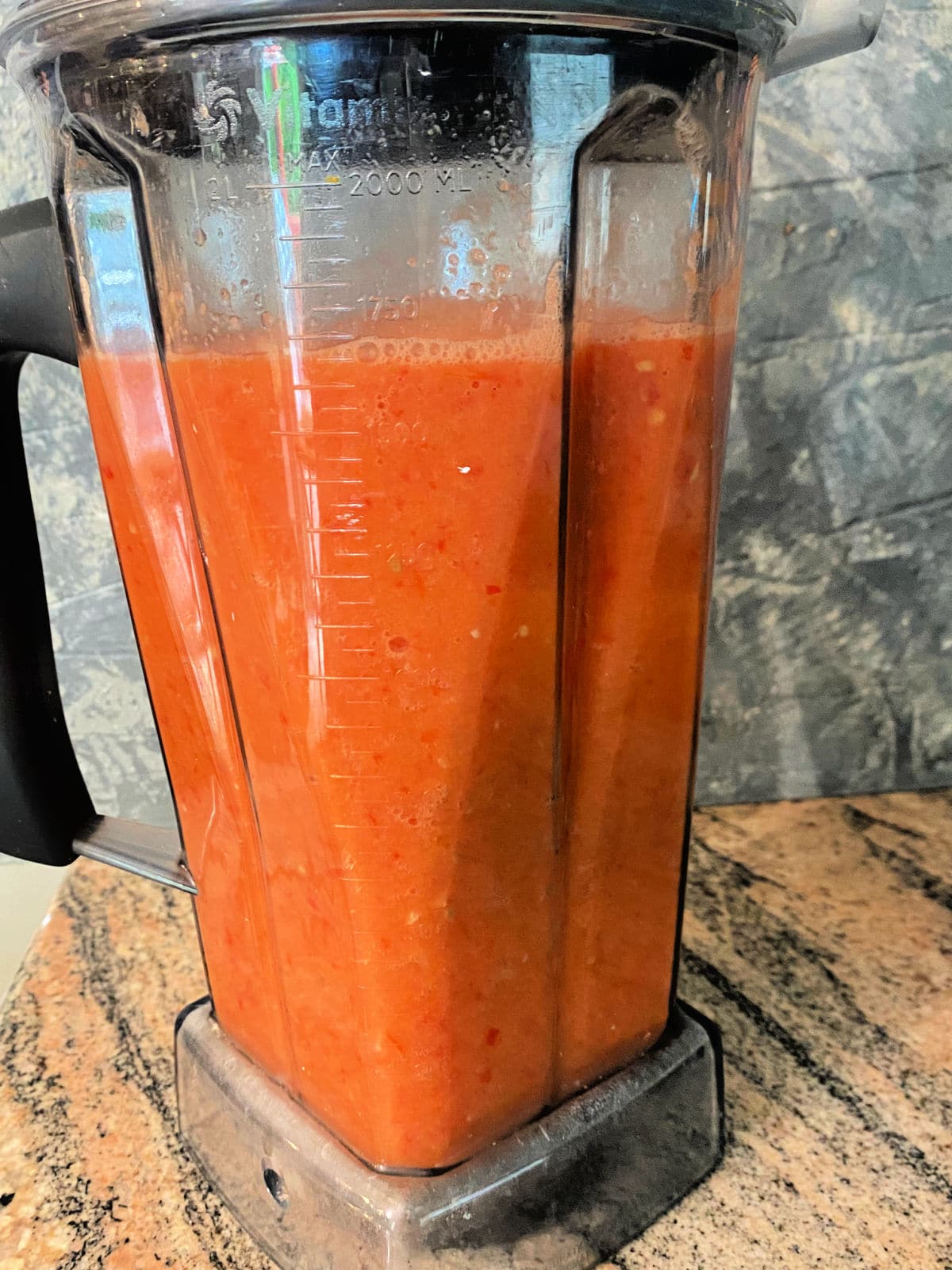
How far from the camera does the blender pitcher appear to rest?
1.14 feet

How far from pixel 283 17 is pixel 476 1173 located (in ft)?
1.58

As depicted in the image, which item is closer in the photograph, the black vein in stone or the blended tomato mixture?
the blended tomato mixture

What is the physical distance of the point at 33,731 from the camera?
542mm

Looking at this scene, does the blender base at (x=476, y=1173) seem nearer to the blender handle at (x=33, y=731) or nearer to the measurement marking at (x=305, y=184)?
the blender handle at (x=33, y=731)

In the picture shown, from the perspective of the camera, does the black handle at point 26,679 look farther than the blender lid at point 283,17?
Yes

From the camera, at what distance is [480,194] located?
35cm

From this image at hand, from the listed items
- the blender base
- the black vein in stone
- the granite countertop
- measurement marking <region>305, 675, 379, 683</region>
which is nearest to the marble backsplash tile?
the granite countertop

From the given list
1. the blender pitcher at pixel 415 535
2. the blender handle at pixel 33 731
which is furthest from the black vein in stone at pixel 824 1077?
the blender handle at pixel 33 731

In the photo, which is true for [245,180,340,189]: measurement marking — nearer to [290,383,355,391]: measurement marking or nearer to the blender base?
[290,383,355,391]: measurement marking

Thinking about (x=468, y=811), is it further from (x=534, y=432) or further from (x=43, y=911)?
(x=43, y=911)

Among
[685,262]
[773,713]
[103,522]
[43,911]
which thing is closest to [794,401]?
[773,713]

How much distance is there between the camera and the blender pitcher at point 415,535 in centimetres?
35

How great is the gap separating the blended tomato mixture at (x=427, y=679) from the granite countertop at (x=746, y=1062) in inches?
4.3

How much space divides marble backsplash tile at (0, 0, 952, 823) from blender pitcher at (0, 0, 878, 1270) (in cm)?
32
